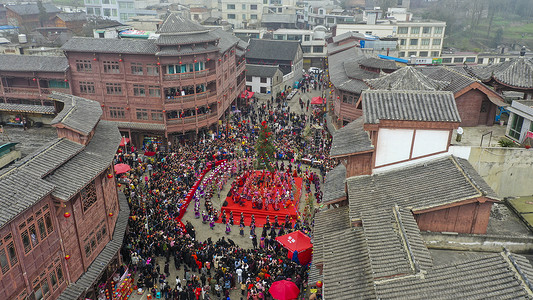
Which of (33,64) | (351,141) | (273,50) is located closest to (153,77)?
(33,64)

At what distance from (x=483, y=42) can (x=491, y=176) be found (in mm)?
102142

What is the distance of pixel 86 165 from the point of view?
2277 cm

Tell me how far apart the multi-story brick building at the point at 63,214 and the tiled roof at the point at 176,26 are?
59.8ft

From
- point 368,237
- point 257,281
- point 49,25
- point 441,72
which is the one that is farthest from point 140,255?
point 49,25

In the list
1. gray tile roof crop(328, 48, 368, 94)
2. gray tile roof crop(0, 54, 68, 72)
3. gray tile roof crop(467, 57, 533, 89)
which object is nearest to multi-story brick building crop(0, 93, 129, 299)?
gray tile roof crop(0, 54, 68, 72)

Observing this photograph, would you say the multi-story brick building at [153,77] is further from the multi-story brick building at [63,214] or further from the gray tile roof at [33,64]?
the multi-story brick building at [63,214]

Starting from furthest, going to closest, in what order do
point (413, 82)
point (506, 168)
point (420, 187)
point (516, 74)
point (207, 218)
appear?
point (207, 218)
point (516, 74)
point (413, 82)
point (506, 168)
point (420, 187)

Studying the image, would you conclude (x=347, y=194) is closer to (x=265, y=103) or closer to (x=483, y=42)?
(x=265, y=103)

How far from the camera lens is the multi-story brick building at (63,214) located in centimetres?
1803

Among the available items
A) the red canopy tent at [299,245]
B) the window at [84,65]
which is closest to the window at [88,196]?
the red canopy tent at [299,245]

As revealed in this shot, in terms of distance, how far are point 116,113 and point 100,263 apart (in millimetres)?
26043

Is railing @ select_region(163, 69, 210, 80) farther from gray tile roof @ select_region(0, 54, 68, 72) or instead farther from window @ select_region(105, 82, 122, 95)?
gray tile roof @ select_region(0, 54, 68, 72)

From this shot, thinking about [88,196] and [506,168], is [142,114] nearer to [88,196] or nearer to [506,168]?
[88,196]

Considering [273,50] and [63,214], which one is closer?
[63,214]
